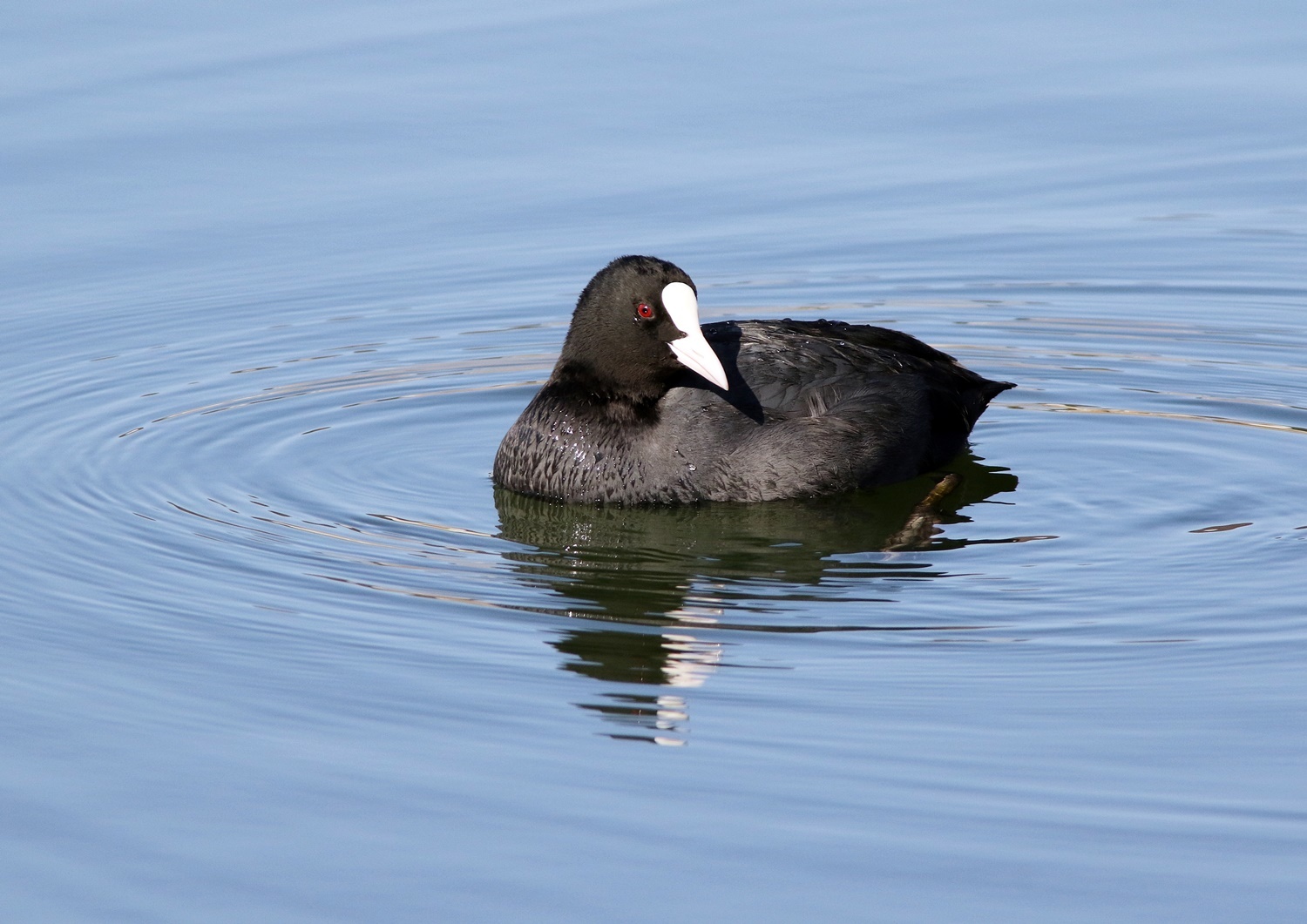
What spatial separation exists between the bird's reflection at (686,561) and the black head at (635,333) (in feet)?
1.87

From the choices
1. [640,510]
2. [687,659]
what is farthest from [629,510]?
[687,659]

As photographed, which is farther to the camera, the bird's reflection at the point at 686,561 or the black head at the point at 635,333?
the black head at the point at 635,333

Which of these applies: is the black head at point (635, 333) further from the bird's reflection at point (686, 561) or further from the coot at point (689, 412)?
the bird's reflection at point (686, 561)

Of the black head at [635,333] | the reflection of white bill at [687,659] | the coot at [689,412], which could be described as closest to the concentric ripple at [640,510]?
the reflection of white bill at [687,659]

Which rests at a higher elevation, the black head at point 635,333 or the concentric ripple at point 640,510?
the black head at point 635,333

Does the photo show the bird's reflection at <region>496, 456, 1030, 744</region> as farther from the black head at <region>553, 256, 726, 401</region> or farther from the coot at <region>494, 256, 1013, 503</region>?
the black head at <region>553, 256, 726, 401</region>

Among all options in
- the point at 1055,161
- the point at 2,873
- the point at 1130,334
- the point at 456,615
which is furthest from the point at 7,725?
the point at 1055,161

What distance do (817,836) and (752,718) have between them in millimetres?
850

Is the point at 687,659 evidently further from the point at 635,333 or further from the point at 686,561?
the point at 635,333

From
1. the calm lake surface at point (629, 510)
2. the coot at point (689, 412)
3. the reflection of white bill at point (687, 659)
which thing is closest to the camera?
the calm lake surface at point (629, 510)

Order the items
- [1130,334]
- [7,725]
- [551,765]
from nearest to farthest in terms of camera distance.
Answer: [551,765] → [7,725] → [1130,334]

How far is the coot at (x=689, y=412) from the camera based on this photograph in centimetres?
861

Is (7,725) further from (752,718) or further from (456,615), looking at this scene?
(752,718)

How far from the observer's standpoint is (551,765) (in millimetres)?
5840
